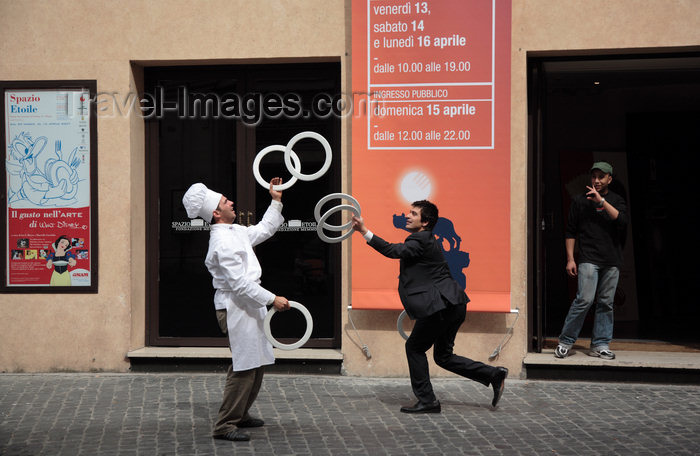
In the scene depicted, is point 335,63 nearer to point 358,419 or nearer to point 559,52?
point 559,52

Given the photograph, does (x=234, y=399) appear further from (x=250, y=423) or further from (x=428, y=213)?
(x=428, y=213)

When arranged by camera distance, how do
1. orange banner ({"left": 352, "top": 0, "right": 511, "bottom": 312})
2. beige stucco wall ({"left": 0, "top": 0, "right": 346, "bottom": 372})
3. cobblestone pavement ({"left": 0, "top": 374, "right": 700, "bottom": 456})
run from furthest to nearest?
1. beige stucco wall ({"left": 0, "top": 0, "right": 346, "bottom": 372})
2. orange banner ({"left": 352, "top": 0, "right": 511, "bottom": 312})
3. cobblestone pavement ({"left": 0, "top": 374, "right": 700, "bottom": 456})

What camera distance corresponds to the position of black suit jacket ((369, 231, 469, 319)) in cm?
647

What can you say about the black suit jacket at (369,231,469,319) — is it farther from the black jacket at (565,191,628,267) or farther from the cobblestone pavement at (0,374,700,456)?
the black jacket at (565,191,628,267)

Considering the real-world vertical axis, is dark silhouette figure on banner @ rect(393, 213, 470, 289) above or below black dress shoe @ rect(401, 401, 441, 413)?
above

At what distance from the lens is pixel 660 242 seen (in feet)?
36.5

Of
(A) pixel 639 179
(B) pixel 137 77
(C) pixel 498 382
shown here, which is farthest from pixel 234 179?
(A) pixel 639 179

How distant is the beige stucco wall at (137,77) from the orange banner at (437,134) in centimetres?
19

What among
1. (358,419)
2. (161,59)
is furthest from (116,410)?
(161,59)

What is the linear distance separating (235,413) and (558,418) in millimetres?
2586

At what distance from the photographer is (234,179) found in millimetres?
8758

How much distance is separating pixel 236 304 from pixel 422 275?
1530 mm

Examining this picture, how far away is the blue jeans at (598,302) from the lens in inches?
318

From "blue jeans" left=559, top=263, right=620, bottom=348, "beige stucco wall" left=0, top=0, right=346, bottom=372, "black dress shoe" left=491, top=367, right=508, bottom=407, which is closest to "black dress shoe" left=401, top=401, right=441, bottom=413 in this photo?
"black dress shoe" left=491, top=367, right=508, bottom=407
